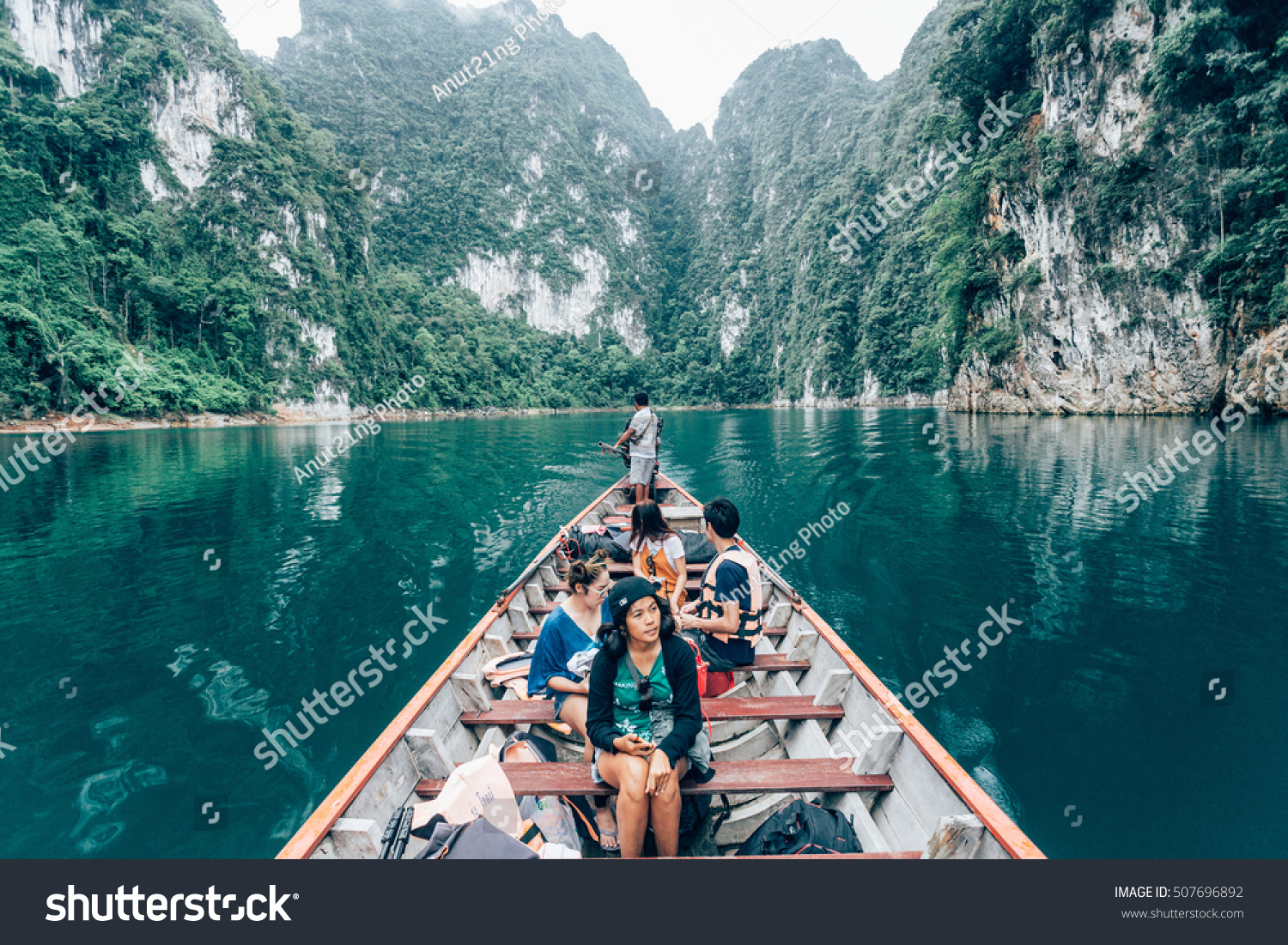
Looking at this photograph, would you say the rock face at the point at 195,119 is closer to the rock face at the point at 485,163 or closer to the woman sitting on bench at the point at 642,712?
the rock face at the point at 485,163

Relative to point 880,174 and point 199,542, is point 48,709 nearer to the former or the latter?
point 199,542

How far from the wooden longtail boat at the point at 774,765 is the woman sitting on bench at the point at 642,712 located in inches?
10.5

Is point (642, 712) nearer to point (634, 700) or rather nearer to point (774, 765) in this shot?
point (634, 700)

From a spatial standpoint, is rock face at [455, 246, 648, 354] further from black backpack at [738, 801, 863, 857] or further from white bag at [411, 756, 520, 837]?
black backpack at [738, 801, 863, 857]

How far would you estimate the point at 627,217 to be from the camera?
13350cm

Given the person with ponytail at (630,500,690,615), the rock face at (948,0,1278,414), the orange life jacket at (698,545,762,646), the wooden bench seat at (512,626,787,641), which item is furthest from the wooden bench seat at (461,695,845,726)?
the rock face at (948,0,1278,414)

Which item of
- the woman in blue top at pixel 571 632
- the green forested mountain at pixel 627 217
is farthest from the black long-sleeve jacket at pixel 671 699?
the green forested mountain at pixel 627 217

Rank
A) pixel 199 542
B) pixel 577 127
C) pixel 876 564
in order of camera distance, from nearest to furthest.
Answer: pixel 876 564 < pixel 199 542 < pixel 577 127

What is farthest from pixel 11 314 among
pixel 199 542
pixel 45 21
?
pixel 45 21

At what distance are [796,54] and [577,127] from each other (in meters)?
60.2

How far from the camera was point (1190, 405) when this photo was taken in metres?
26.7

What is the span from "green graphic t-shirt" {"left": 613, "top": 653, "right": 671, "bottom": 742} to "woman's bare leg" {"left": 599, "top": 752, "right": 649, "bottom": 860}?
0.43 ft

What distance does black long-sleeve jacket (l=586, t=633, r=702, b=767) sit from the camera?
103 inches

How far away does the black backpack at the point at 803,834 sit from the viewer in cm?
254
